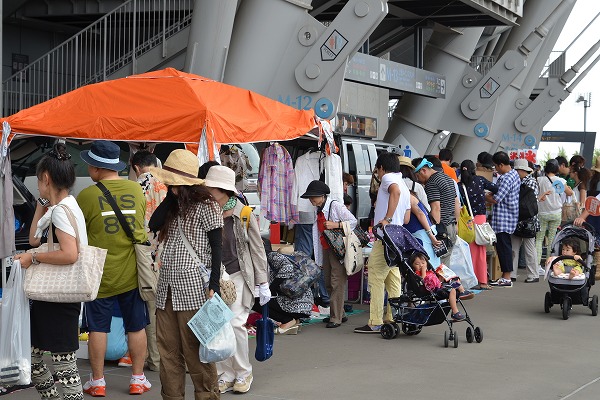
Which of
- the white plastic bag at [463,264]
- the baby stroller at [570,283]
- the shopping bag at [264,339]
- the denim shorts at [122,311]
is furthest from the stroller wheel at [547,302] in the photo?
the denim shorts at [122,311]

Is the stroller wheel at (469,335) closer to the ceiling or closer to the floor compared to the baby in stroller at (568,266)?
closer to the floor

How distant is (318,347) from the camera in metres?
10.2

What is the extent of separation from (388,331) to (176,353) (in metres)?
4.34

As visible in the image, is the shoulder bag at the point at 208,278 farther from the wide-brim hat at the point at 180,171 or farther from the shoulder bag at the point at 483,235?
the shoulder bag at the point at 483,235

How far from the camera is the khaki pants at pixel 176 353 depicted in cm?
673

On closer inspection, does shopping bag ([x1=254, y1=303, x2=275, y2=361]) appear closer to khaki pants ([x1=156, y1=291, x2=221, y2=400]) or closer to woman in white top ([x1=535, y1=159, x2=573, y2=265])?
khaki pants ([x1=156, y1=291, x2=221, y2=400])

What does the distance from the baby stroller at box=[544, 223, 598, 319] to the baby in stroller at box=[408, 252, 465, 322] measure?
2050mm

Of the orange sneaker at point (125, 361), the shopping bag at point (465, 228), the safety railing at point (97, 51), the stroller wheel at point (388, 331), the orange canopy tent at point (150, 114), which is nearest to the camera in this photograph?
the orange sneaker at point (125, 361)

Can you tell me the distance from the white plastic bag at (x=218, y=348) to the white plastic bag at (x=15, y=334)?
115 cm

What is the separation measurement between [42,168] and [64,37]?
1700 centimetres

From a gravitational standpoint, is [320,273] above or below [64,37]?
below

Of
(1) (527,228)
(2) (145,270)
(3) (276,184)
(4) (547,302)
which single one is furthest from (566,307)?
(2) (145,270)

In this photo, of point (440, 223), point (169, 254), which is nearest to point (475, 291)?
point (440, 223)

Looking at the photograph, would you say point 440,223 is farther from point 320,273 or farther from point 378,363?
point 378,363
